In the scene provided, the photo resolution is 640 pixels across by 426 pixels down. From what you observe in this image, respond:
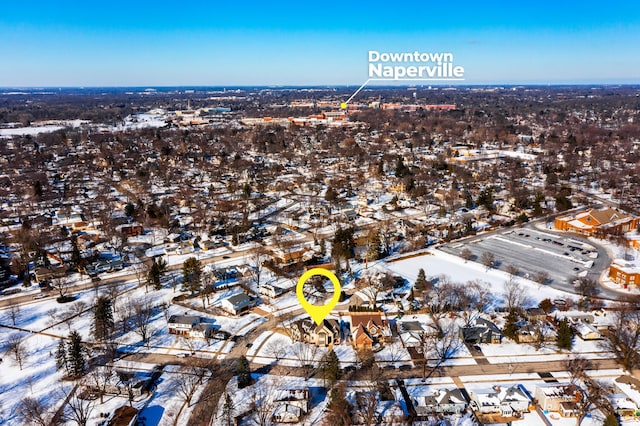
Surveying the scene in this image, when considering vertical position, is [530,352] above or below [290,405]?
below

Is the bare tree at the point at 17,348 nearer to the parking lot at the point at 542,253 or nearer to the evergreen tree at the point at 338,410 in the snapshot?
the evergreen tree at the point at 338,410

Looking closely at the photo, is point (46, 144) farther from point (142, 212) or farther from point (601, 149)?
point (601, 149)

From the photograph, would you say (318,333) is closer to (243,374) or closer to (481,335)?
(243,374)

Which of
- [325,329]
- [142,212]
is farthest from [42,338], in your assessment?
[142,212]

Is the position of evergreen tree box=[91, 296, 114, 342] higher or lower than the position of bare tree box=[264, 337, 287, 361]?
higher

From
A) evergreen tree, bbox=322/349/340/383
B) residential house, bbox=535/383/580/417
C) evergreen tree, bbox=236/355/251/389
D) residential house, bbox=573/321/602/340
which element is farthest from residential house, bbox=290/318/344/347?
residential house, bbox=573/321/602/340

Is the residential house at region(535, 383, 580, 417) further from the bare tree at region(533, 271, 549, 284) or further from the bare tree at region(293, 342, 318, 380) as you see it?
the bare tree at region(533, 271, 549, 284)

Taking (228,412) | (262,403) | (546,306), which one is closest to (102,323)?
(228,412)
